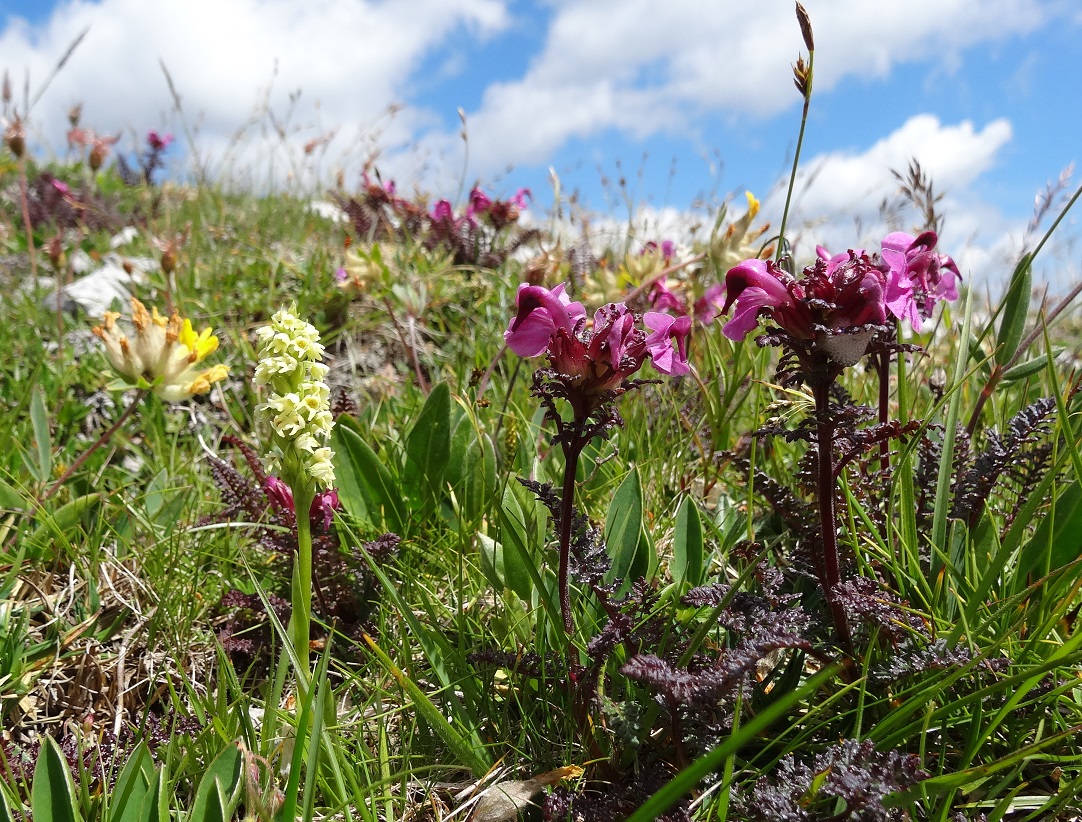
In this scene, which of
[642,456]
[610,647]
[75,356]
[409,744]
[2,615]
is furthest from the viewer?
[75,356]

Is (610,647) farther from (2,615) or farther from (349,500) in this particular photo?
(2,615)

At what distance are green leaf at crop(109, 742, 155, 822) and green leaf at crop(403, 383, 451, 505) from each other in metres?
0.98

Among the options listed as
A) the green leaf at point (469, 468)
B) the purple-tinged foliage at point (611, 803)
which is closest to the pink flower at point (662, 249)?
the green leaf at point (469, 468)

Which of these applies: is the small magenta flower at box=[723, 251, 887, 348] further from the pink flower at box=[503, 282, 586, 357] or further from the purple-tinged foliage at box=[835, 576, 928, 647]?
the purple-tinged foliage at box=[835, 576, 928, 647]

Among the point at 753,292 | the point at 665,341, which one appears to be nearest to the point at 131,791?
the point at 665,341

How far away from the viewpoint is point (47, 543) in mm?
1825

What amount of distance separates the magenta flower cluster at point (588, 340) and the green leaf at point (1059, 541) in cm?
66

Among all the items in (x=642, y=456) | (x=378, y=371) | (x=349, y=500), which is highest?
(x=378, y=371)

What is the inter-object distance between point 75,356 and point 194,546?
2037 millimetres

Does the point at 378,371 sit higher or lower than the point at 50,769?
higher

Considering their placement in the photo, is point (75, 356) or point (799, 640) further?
point (75, 356)

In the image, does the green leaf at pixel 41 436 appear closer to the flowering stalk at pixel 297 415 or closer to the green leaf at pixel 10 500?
the green leaf at pixel 10 500

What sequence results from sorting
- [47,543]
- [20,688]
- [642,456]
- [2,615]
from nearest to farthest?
[20,688], [2,615], [47,543], [642,456]

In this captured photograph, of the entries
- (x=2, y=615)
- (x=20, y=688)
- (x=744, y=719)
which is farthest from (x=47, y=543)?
(x=744, y=719)
